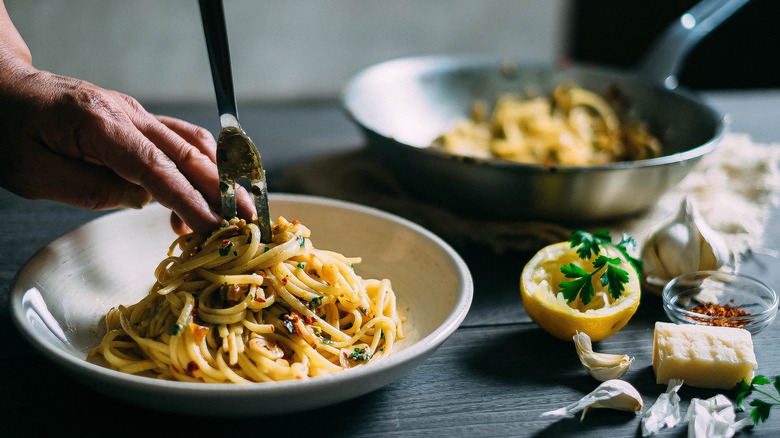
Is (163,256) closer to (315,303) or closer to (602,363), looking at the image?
(315,303)

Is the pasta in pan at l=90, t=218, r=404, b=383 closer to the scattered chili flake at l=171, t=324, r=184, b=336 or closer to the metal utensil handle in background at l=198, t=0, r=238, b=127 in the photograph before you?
the scattered chili flake at l=171, t=324, r=184, b=336

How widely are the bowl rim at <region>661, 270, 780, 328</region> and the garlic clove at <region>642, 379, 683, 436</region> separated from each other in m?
0.21

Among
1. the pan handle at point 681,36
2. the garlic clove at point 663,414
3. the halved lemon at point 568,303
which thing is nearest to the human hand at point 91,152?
the halved lemon at point 568,303

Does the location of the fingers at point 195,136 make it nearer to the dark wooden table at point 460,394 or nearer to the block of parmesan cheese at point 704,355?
the dark wooden table at point 460,394

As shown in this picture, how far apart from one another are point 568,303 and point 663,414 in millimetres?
261

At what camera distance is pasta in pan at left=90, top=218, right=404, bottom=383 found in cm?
117

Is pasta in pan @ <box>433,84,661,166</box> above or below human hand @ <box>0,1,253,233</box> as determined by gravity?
below

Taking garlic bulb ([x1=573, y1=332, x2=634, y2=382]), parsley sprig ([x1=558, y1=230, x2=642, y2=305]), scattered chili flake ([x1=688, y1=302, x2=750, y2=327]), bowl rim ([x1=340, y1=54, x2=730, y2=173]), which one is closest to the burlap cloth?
bowl rim ([x1=340, y1=54, x2=730, y2=173])

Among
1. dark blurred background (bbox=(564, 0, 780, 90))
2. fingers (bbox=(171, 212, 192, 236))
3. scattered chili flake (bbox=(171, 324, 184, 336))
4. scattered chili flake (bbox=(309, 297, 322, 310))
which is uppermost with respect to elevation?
fingers (bbox=(171, 212, 192, 236))

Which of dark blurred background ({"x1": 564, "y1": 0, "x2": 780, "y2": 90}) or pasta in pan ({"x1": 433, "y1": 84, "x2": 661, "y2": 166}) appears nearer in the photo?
pasta in pan ({"x1": 433, "y1": 84, "x2": 661, "y2": 166})

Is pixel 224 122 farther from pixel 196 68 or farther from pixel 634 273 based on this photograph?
pixel 196 68

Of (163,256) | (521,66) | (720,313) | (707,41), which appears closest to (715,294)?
(720,313)

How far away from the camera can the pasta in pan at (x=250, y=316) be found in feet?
3.83

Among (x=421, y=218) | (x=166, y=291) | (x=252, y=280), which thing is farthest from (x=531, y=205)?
(x=166, y=291)
